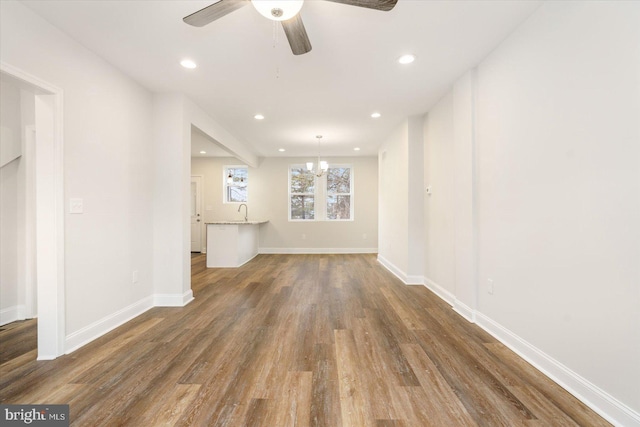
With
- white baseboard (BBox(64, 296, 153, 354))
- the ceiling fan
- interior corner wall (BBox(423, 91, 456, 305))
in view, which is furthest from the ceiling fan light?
white baseboard (BBox(64, 296, 153, 354))

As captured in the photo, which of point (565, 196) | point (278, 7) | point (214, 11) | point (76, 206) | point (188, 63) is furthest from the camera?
point (188, 63)

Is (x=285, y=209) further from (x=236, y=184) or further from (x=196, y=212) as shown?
(x=196, y=212)

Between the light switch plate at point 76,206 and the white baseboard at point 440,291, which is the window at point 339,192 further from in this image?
the light switch plate at point 76,206

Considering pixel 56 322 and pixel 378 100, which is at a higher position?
pixel 378 100

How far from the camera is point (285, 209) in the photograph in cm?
748

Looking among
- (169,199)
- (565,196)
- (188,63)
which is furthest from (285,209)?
(565,196)

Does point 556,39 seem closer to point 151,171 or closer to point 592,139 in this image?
point 592,139

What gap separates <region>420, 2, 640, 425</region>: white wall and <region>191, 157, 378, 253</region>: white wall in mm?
4674

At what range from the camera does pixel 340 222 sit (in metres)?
7.45

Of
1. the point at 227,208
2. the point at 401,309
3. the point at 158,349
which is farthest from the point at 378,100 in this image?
the point at 227,208

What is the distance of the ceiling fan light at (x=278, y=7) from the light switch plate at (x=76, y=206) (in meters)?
2.17

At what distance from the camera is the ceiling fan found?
57.3 inches

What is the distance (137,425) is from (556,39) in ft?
11.3

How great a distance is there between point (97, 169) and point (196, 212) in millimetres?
5266
